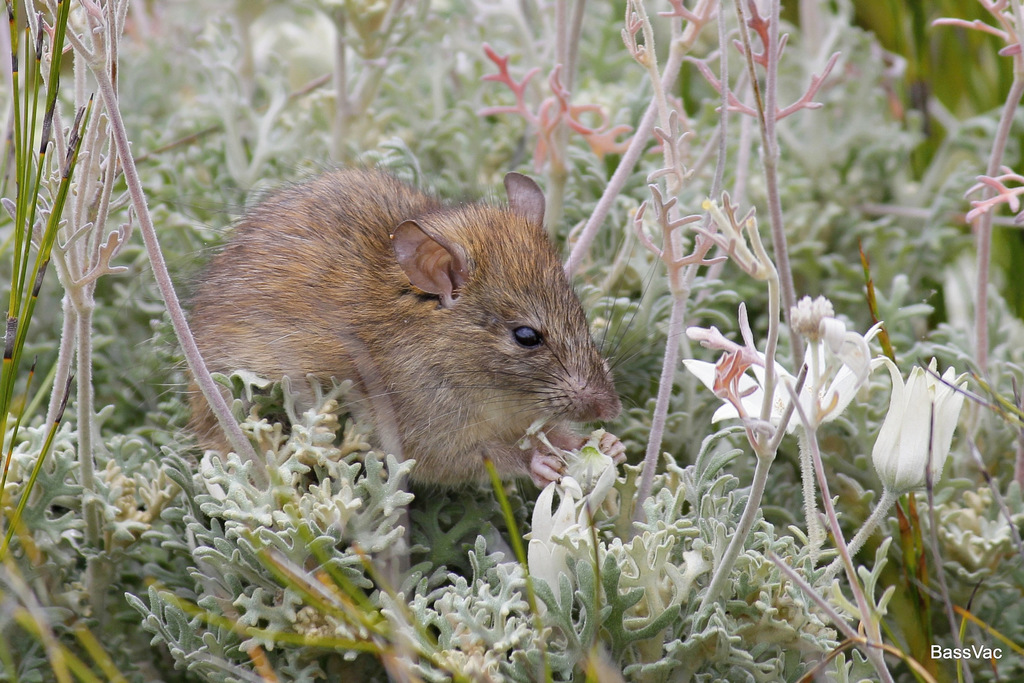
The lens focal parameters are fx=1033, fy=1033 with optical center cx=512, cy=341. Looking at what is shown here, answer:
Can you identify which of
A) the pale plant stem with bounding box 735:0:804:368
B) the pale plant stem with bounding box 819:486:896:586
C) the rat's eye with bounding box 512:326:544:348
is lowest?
the pale plant stem with bounding box 819:486:896:586

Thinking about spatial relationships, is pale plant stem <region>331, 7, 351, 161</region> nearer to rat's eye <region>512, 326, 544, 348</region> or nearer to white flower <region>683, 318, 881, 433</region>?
rat's eye <region>512, 326, 544, 348</region>

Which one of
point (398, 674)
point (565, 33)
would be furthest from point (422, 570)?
point (565, 33)

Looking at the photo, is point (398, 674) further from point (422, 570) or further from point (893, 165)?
point (893, 165)

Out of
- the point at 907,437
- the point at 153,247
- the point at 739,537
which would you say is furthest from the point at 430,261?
the point at 907,437

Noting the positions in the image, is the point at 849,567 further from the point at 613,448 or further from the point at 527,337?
the point at 527,337

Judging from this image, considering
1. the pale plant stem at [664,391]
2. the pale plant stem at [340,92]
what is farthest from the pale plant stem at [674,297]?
the pale plant stem at [340,92]

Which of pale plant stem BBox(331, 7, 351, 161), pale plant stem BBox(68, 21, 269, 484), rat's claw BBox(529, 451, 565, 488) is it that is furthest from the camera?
pale plant stem BBox(331, 7, 351, 161)

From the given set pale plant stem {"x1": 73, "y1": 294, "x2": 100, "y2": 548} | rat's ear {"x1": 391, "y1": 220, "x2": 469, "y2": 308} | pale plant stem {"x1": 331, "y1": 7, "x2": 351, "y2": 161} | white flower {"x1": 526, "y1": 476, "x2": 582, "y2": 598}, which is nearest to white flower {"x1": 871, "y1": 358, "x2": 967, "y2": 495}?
white flower {"x1": 526, "y1": 476, "x2": 582, "y2": 598}
